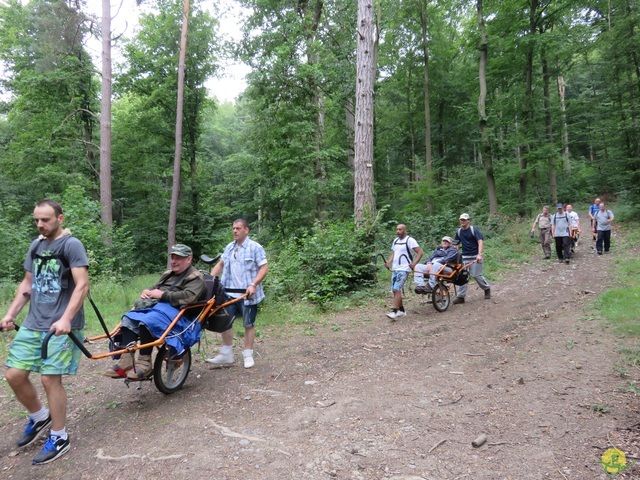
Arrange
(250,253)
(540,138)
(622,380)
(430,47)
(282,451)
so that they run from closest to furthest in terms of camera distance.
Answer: (282,451) < (622,380) < (250,253) < (540,138) < (430,47)

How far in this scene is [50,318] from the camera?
3074 mm

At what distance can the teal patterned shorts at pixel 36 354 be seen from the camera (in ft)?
9.95

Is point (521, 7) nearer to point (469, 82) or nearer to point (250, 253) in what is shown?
point (469, 82)

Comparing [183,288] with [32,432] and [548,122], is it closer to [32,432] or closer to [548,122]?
[32,432]

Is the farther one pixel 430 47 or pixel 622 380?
pixel 430 47

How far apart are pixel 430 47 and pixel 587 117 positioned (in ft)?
34.4

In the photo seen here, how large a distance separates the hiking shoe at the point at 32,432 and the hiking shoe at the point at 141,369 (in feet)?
2.71

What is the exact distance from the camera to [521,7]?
58.4ft

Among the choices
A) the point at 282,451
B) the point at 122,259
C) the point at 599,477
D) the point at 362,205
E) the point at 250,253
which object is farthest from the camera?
the point at 122,259

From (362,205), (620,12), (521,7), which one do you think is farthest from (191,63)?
(620,12)

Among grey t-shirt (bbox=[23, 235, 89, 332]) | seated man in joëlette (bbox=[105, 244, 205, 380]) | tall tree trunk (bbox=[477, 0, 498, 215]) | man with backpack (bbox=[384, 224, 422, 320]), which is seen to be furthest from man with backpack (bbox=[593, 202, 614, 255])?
grey t-shirt (bbox=[23, 235, 89, 332])

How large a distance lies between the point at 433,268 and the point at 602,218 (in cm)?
854

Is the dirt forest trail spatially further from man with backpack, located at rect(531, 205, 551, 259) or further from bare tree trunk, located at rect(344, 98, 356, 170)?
bare tree trunk, located at rect(344, 98, 356, 170)

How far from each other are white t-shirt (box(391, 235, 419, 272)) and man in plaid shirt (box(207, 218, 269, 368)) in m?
3.29
